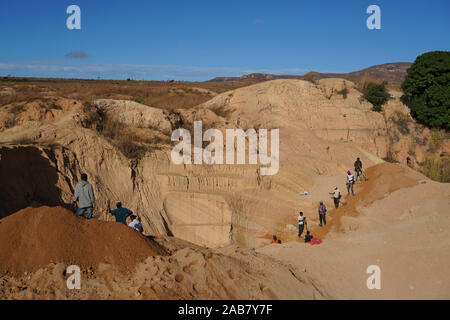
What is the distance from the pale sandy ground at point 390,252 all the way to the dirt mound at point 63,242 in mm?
3687

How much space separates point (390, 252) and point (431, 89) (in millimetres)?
18570

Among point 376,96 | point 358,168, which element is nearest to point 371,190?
point 358,168

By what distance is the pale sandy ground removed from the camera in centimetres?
680

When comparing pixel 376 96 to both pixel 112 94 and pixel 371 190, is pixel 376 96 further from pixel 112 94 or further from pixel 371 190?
pixel 112 94

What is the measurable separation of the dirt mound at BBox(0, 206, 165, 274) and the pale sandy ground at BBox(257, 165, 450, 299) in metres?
3.69

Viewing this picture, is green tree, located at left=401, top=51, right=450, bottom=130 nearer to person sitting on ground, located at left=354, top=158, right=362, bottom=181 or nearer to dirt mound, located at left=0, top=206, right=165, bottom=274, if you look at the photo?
person sitting on ground, located at left=354, top=158, right=362, bottom=181

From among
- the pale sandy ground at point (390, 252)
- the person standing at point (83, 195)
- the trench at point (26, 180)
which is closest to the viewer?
the person standing at point (83, 195)

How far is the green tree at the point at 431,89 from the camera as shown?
22766 mm

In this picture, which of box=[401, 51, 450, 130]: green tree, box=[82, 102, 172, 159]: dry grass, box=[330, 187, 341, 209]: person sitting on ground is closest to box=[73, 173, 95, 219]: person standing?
box=[82, 102, 172, 159]: dry grass

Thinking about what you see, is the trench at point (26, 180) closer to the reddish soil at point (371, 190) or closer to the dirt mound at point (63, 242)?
the dirt mound at point (63, 242)

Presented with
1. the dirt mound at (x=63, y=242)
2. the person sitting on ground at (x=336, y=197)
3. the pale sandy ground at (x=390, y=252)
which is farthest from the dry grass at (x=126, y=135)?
the dirt mound at (x=63, y=242)

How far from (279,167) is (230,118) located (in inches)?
215

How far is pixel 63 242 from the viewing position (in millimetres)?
5238
